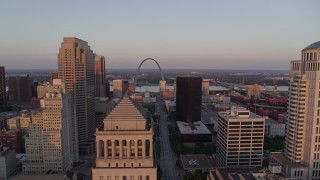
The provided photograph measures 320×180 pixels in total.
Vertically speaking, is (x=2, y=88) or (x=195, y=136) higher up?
(x=2, y=88)

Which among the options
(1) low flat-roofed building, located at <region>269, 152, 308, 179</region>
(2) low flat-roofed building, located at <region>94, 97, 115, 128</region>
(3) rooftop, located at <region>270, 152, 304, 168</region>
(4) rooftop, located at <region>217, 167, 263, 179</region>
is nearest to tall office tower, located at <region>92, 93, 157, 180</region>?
(4) rooftop, located at <region>217, 167, 263, 179</region>

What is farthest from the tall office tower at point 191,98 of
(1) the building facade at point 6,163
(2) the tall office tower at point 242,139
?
(1) the building facade at point 6,163

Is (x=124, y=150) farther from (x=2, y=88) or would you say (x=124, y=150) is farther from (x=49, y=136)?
(x=2, y=88)

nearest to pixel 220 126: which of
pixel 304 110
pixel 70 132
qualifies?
pixel 304 110

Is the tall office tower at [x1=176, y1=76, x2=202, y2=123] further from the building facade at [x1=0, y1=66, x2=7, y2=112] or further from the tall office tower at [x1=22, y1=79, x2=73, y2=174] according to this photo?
the building facade at [x1=0, y1=66, x2=7, y2=112]

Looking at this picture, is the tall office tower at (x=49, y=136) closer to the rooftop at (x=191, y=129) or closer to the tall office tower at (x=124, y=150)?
the rooftop at (x=191, y=129)

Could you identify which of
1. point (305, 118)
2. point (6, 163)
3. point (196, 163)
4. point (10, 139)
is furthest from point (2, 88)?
point (305, 118)
